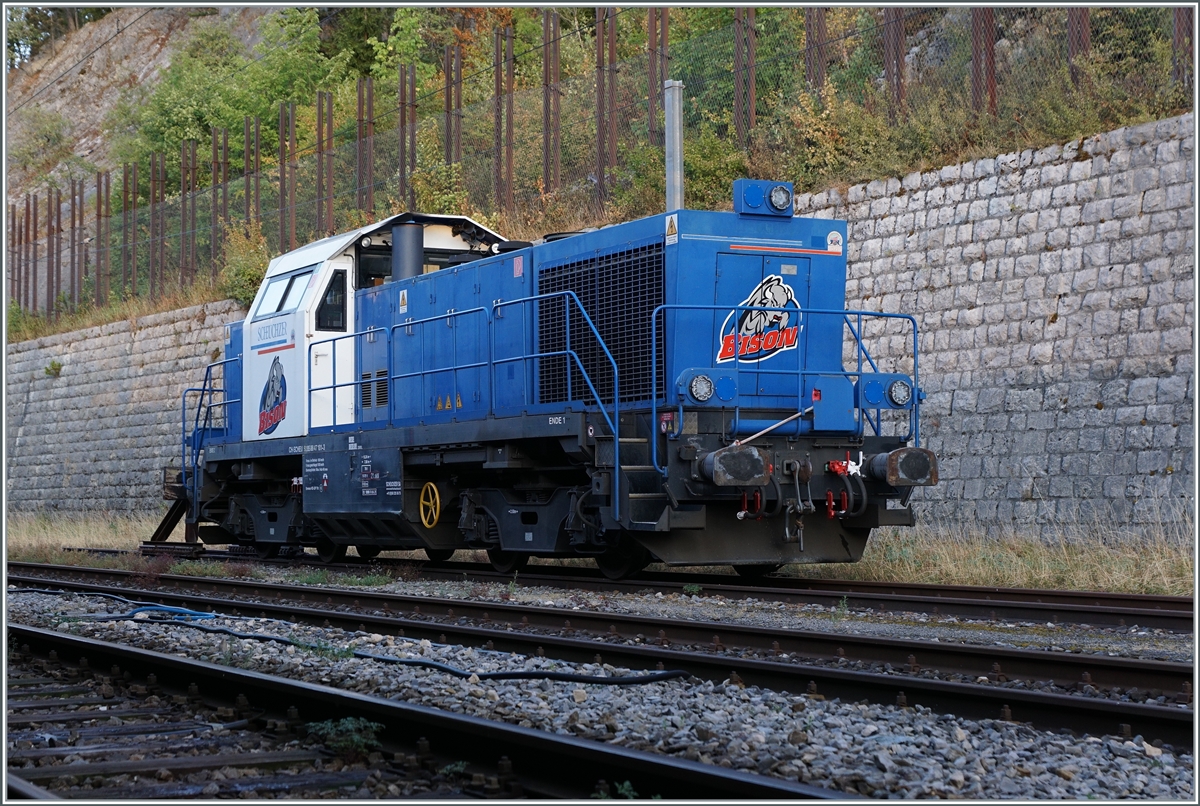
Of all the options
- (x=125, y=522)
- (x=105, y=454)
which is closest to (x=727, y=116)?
(x=125, y=522)

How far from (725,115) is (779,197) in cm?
747

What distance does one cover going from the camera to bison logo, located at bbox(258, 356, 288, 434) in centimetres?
1413

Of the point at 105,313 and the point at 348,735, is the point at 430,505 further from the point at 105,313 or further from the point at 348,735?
the point at 105,313

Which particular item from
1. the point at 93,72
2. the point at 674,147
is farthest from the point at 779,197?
the point at 93,72

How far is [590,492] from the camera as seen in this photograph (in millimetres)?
10336

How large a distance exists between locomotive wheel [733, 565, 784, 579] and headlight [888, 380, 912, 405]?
6.56 feet

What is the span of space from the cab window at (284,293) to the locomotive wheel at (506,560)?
3.67 m

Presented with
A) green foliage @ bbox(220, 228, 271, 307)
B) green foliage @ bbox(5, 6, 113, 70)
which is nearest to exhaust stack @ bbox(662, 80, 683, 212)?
green foliage @ bbox(220, 228, 271, 307)

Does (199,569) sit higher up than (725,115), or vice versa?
(725,115)

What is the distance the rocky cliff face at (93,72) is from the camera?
56.7m

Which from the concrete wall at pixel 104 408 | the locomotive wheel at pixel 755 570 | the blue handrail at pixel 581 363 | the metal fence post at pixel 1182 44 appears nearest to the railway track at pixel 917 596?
the locomotive wheel at pixel 755 570

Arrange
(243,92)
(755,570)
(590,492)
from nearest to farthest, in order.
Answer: (590,492) < (755,570) < (243,92)

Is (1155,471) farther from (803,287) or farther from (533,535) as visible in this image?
(533,535)

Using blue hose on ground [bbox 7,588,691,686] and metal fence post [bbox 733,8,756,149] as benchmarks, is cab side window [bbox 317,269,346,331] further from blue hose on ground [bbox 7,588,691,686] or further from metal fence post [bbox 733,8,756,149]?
metal fence post [bbox 733,8,756,149]
